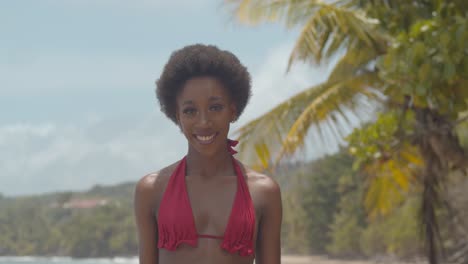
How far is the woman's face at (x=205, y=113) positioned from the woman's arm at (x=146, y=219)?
21 cm

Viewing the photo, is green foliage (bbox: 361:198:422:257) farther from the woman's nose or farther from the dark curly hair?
the woman's nose

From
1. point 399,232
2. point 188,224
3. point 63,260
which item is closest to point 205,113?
point 188,224

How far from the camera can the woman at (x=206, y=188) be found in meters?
2.78

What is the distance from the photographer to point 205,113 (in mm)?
2791

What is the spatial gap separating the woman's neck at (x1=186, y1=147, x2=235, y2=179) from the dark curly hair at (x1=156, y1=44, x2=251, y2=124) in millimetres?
156

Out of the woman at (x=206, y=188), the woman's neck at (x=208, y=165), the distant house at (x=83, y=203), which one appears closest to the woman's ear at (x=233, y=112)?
the woman at (x=206, y=188)

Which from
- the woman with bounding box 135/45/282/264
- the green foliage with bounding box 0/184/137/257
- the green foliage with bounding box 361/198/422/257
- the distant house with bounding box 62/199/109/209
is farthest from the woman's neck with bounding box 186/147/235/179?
the distant house with bounding box 62/199/109/209

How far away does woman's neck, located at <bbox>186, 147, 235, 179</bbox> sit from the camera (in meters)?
2.88

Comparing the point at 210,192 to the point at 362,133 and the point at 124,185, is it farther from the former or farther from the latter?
the point at 124,185

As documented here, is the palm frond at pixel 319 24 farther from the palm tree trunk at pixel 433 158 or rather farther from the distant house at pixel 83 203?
the distant house at pixel 83 203

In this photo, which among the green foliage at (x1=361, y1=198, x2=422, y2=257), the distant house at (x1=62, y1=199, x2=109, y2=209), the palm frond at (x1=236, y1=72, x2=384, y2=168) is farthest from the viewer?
the distant house at (x1=62, y1=199, x2=109, y2=209)

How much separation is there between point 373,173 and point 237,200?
1149 cm

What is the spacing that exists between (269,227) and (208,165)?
0.30 m

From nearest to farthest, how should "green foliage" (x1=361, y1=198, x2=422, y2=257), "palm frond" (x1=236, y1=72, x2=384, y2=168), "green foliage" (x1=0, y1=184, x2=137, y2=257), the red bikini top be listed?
the red bikini top
"palm frond" (x1=236, y1=72, x2=384, y2=168)
"green foliage" (x1=361, y1=198, x2=422, y2=257)
"green foliage" (x1=0, y1=184, x2=137, y2=257)
